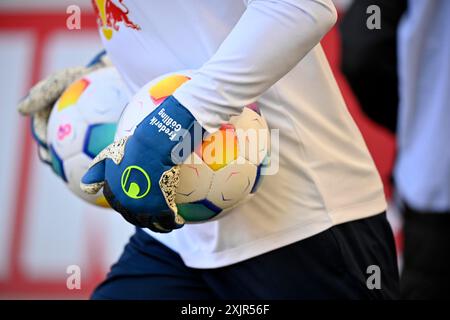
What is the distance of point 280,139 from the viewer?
1.68 metres

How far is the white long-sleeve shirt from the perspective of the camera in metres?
1.65

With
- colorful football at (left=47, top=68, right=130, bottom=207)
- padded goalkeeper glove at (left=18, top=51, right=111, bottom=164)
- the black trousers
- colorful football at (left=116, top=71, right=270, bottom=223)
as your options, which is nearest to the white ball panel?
colorful football at (left=116, top=71, right=270, bottom=223)

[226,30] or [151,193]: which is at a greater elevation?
[226,30]

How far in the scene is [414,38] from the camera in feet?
9.16

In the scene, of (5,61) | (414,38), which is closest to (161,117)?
(414,38)

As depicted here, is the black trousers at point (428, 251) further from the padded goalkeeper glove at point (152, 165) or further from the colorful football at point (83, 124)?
the padded goalkeeper glove at point (152, 165)

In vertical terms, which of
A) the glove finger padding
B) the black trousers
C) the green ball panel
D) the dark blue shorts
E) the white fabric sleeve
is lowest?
the black trousers

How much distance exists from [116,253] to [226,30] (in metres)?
2.08

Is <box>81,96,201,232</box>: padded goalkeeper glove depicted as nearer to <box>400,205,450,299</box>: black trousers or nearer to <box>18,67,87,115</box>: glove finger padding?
<box>18,67,87,115</box>: glove finger padding

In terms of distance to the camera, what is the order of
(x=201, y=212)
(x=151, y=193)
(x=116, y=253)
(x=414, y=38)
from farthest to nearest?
(x=116, y=253) < (x=414, y=38) < (x=201, y=212) < (x=151, y=193)

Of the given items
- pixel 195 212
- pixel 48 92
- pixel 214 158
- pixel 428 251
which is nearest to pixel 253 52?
pixel 214 158

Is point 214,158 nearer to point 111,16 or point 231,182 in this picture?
point 231,182

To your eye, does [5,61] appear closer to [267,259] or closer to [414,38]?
[414,38]

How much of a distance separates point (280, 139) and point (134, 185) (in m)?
0.33
